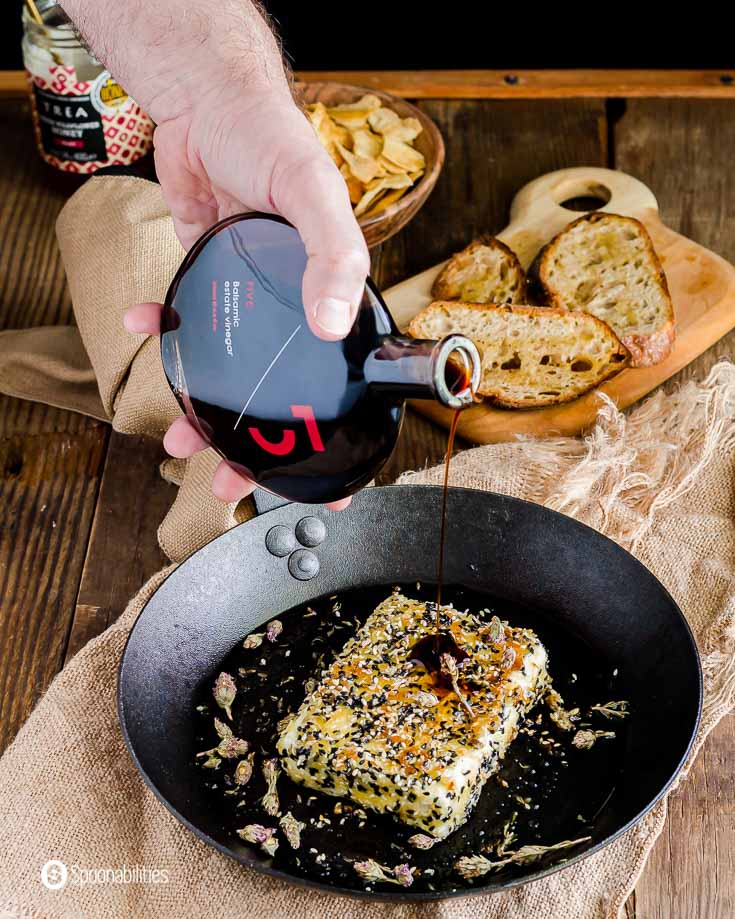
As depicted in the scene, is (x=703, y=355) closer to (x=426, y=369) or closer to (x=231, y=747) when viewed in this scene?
(x=426, y=369)

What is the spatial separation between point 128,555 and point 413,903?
844mm

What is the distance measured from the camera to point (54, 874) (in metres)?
1.56

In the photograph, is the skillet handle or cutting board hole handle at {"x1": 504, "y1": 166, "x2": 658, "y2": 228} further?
cutting board hole handle at {"x1": 504, "y1": 166, "x2": 658, "y2": 228}

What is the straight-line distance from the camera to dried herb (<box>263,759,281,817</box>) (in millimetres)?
1642

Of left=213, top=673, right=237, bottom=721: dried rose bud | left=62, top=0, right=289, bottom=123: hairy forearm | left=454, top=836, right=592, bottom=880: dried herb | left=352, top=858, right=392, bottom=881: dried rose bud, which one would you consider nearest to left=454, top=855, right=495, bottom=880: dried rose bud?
left=454, top=836, right=592, bottom=880: dried herb

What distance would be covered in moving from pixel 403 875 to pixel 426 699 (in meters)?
0.26

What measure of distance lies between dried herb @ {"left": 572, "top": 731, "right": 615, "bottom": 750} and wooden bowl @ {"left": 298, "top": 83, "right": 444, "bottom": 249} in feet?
3.91

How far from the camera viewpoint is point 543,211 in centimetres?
276

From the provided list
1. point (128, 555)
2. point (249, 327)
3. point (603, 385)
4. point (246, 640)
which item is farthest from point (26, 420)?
point (603, 385)

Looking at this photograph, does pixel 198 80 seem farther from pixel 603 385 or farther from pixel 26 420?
pixel 603 385

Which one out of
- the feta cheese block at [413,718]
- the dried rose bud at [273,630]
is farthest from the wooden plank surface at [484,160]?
the feta cheese block at [413,718]

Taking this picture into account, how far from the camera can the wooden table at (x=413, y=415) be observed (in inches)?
66.6

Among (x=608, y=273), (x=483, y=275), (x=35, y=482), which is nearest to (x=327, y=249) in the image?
(x=35, y=482)

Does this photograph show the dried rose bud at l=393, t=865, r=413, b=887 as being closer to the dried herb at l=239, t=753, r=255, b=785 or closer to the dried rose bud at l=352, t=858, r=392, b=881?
the dried rose bud at l=352, t=858, r=392, b=881
